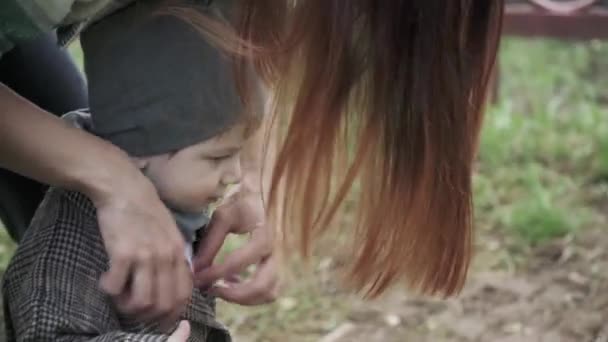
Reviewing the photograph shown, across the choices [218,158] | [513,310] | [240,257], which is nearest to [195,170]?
[218,158]

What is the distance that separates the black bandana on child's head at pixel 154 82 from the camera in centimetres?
108

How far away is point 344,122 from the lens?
3.51 ft

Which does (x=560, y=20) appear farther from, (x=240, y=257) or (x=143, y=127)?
(x=143, y=127)

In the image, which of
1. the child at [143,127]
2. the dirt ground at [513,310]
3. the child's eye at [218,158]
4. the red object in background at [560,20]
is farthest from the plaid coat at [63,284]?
the red object in background at [560,20]

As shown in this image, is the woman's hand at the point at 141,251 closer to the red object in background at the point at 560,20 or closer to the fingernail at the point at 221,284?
the fingernail at the point at 221,284

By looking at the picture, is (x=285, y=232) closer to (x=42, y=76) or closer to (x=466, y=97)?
(x=466, y=97)

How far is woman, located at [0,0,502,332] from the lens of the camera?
3.29ft

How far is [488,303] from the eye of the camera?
2156 millimetres

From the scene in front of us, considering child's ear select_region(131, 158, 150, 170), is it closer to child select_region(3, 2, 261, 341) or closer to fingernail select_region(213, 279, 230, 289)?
child select_region(3, 2, 261, 341)

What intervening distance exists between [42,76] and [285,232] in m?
0.42

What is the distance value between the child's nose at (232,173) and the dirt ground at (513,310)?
0.91 metres

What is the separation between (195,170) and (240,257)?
15 centimetres

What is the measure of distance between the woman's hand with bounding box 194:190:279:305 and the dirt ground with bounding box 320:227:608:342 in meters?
0.80

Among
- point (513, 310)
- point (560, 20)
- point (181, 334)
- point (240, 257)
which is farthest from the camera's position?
point (560, 20)
